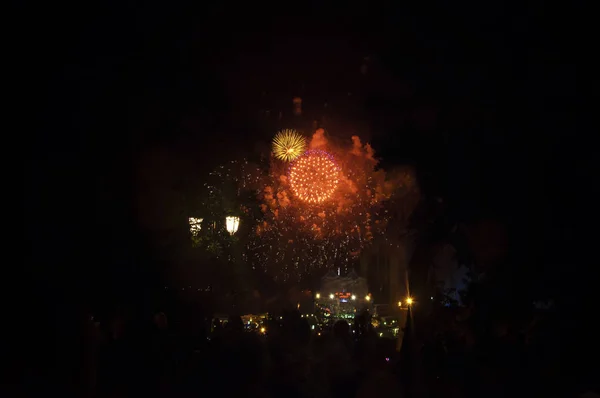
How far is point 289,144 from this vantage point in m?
14.1

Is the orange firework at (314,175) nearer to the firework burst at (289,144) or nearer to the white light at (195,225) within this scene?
the firework burst at (289,144)

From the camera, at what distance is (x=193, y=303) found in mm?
13086

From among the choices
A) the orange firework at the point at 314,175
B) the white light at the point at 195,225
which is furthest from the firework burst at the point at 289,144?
the white light at the point at 195,225

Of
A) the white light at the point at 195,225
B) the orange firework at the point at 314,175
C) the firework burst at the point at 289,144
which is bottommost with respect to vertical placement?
the white light at the point at 195,225

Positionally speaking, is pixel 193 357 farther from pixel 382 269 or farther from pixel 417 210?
pixel 382 269

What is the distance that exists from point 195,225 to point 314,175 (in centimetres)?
332

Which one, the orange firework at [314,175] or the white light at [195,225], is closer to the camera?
the orange firework at [314,175]

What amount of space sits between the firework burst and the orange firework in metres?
0.58

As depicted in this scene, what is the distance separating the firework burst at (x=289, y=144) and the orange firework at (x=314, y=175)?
1.90ft

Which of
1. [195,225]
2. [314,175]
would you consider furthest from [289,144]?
[195,225]

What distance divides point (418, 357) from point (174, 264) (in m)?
5.37

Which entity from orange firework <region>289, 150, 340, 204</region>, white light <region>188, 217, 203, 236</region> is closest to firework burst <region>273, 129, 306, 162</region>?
orange firework <region>289, 150, 340, 204</region>

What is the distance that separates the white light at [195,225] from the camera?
15.7m

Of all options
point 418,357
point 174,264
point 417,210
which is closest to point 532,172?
point 417,210
